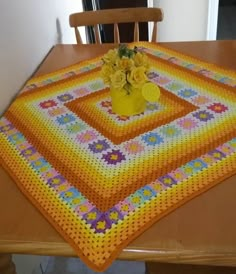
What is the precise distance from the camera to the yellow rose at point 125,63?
88cm

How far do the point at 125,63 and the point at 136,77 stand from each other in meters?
0.04

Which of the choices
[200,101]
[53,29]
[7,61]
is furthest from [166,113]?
[53,29]

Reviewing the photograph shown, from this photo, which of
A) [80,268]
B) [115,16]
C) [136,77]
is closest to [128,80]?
[136,77]

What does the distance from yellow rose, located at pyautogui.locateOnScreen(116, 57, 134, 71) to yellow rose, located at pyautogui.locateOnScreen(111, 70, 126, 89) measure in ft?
0.05

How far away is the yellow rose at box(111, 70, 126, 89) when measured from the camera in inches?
34.8

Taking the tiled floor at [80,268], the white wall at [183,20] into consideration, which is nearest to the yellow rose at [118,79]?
the tiled floor at [80,268]

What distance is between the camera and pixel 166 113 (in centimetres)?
97

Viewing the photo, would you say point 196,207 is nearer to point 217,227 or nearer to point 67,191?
point 217,227

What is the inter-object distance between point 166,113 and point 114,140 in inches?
7.0

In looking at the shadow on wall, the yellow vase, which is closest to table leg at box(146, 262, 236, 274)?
the yellow vase

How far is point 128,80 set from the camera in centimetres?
89

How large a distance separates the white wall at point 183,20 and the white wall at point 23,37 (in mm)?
1011

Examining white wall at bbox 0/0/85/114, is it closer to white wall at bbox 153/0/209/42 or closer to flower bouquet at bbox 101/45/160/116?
flower bouquet at bbox 101/45/160/116

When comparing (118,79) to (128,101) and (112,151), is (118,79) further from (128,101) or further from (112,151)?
(112,151)
